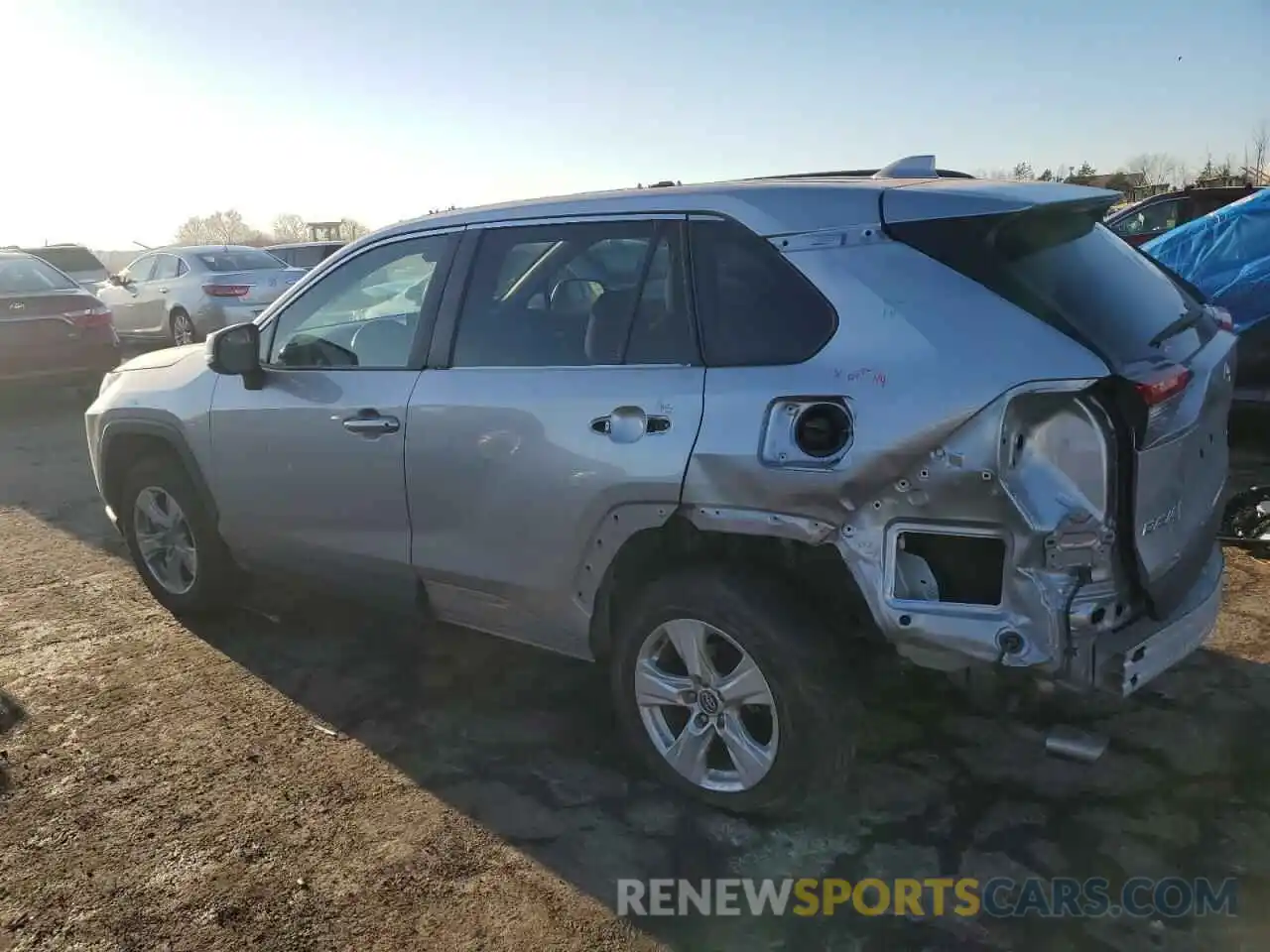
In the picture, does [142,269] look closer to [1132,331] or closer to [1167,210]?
[1167,210]

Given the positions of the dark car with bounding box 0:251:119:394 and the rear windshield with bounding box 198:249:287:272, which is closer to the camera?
the dark car with bounding box 0:251:119:394

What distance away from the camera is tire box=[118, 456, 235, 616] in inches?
177

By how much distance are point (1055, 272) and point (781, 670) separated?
1.30 meters

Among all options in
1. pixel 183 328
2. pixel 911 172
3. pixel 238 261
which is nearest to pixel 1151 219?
pixel 911 172

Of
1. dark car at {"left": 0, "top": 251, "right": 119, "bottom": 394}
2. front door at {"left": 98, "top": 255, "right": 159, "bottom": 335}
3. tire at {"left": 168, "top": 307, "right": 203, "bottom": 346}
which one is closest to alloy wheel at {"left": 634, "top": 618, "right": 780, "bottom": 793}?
dark car at {"left": 0, "top": 251, "right": 119, "bottom": 394}

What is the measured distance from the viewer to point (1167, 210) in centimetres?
1251

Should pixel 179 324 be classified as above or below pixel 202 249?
below

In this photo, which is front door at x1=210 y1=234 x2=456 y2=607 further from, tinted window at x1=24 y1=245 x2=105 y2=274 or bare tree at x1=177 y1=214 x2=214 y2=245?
bare tree at x1=177 y1=214 x2=214 y2=245

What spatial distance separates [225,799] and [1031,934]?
2.48 metres

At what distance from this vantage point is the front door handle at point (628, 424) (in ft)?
9.64

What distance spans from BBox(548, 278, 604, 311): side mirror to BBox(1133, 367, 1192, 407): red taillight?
1630 mm

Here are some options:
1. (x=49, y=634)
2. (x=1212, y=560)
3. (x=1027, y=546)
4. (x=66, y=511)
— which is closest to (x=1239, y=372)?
(x=1212, y=560)

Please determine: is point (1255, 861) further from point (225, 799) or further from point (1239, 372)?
point (1239, 372)

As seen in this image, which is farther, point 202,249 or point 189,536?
point 202,249
